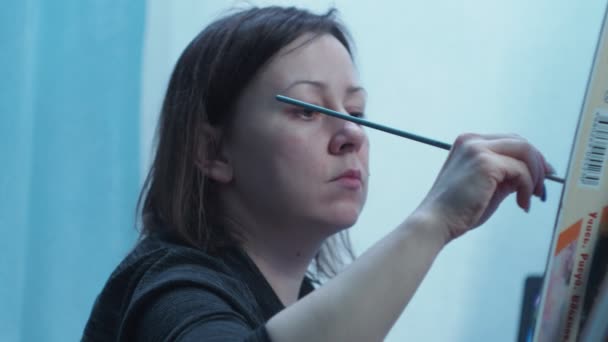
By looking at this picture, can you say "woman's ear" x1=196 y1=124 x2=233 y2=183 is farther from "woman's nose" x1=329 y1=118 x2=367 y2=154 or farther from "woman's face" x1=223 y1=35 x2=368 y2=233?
"woman's nose" x1=329 y1=118 x2=367 y2=154

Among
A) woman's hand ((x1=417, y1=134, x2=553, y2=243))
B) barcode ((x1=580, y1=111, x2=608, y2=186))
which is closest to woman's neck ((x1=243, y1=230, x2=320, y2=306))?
woman's hand ((x1=417, y1=134, x2=553, y2=243))

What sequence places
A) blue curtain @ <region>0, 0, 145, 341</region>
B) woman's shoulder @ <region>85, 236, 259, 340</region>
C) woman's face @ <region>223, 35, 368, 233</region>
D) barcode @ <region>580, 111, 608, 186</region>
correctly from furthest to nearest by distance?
1. blue curtain @ <region>0, 0, 145, 341</region>
2. woman's face @ <region>223, 35, 368, 233</region>
3. woman's shoulder @ <region>85, 236, 259, 340</region>
4. barcode @ <region>580, 111, 608, 186</region>

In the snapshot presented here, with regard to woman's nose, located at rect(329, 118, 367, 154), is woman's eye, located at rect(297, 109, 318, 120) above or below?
above

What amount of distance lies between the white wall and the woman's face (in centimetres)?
37

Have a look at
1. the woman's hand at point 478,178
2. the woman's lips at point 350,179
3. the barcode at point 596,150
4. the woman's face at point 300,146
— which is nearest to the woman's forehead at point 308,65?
the woman's face at point 300,146

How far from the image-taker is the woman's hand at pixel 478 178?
490 mm

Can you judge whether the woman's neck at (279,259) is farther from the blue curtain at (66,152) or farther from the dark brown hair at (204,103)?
the blue curtain at (66,152)

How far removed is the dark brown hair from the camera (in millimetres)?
727

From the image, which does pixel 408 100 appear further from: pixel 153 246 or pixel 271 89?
pixel 153 246

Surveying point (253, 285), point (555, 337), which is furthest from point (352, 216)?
point (555, 337)

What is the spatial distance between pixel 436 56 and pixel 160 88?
0.44 meters

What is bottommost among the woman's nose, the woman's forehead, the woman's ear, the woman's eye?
the woman's ear

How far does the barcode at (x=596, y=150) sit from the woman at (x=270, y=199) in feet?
0.30

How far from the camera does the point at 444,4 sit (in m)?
1.09
